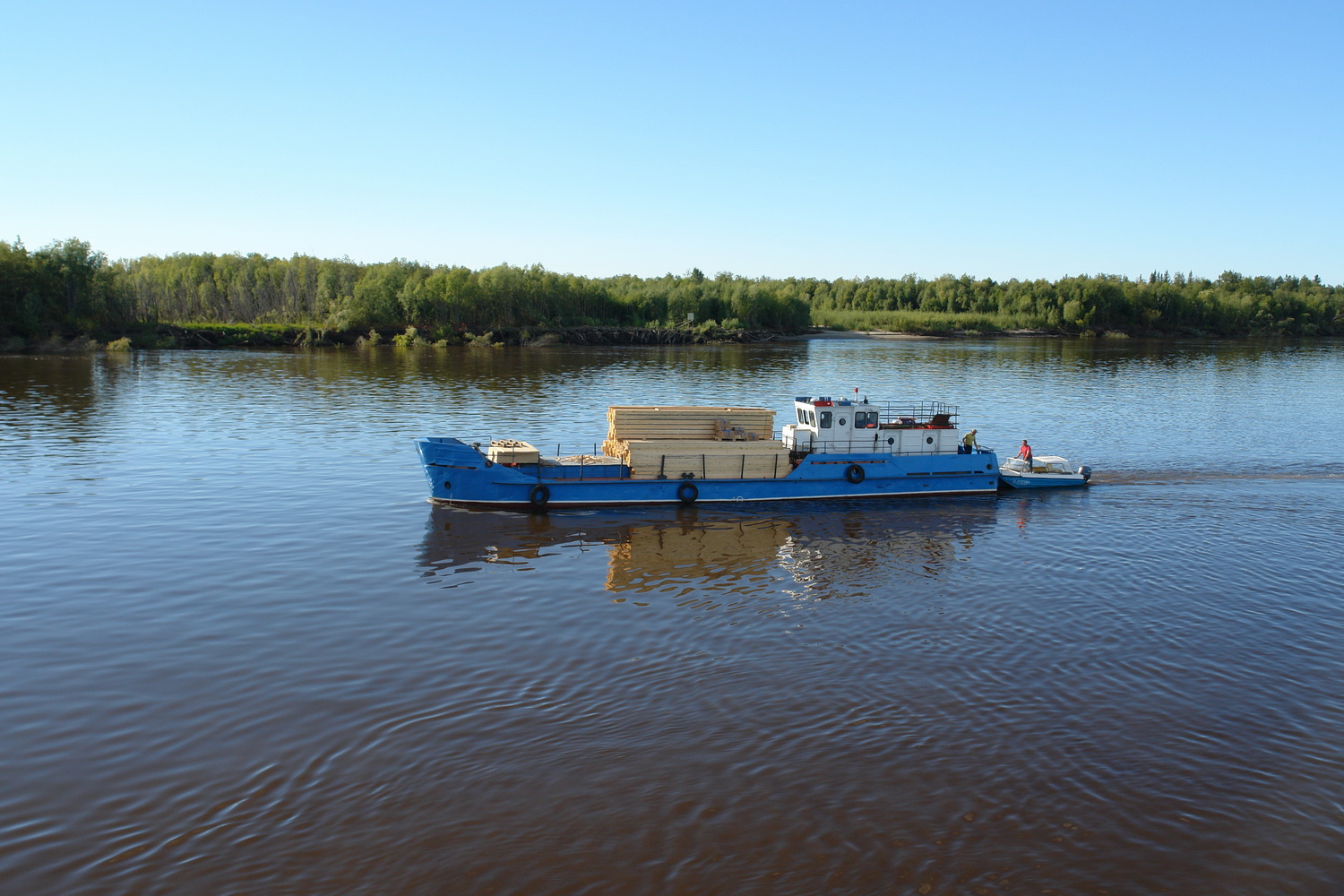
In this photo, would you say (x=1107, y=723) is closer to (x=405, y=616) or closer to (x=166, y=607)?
(x=405, y=616)

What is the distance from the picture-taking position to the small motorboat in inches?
1458

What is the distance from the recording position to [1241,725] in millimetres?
16250

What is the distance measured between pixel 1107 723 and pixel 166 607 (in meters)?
20.8

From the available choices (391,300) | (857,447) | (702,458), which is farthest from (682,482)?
(391,300)

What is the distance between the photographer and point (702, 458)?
110 ft

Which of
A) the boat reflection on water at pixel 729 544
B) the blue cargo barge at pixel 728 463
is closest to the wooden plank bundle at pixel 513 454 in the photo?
the blue cargo barge at pixel 728 463

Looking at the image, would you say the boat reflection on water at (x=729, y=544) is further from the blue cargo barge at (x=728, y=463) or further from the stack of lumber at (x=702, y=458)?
the stack of lumber at (x=702, y=458)

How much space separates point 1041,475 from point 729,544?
16310mm

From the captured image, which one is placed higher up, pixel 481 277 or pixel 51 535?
pixel 481 277

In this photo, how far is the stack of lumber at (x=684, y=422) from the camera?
34.2 metres

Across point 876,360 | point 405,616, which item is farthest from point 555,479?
point 876,360

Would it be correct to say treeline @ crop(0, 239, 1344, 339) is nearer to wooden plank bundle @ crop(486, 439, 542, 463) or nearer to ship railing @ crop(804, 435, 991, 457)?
wooden plank bundle @ crop(486, 439, 542, 463)

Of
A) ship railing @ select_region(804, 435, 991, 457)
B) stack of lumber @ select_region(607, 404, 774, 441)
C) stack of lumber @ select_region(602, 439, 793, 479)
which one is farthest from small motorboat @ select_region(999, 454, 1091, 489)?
stack of lumber @ select_region(607, 404, 774, 441)

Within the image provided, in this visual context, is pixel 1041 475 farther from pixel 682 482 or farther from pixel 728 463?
pixel 682 482
